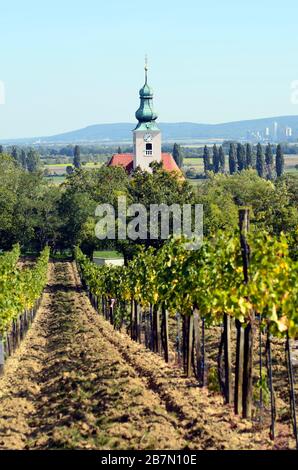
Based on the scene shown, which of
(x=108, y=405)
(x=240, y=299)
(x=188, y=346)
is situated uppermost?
(x=240, y=299)

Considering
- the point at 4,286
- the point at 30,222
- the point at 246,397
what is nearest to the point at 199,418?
the point at 246,397

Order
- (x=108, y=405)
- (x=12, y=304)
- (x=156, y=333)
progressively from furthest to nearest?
1. (x=156, y=333)
2. (x=12, y=304)
3. (x=108, y=405)

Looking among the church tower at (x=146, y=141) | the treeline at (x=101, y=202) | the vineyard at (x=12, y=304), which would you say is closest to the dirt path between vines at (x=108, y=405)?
the vineyard at (x=12, y=304)

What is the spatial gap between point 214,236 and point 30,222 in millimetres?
84017

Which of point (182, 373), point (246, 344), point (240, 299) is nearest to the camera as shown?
point (240, 299)

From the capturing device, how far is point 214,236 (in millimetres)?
22750

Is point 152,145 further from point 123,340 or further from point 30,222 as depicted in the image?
point 123,340

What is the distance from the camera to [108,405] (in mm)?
21000

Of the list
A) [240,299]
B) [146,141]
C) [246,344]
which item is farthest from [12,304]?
[146,141]

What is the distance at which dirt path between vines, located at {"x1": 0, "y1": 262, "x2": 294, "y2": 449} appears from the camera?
17594mm

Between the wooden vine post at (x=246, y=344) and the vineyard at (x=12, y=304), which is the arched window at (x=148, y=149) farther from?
the wooden vine post at (x=246, y=344)

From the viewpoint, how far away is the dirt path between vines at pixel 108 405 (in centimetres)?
1759

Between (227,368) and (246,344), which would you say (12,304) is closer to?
(227,368)

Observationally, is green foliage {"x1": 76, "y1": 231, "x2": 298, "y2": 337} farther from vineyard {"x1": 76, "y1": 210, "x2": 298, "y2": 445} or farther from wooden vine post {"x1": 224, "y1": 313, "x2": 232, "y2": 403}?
wooden vine post {"x1": 224, "y1": 313, "x2": 232, "y2": 403}
